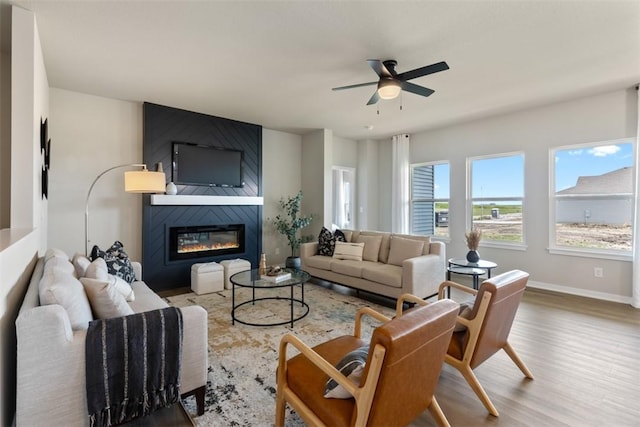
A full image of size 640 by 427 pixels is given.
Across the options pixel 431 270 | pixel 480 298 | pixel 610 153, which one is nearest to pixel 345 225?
pixel 431 270

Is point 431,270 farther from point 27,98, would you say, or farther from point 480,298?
point 27,98

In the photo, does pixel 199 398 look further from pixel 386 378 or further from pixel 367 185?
pixel 367 185

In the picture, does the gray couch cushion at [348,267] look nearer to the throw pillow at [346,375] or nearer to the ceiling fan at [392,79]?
the ceiling fan at [392,79]

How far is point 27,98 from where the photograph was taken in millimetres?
2389

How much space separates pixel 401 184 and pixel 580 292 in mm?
3302

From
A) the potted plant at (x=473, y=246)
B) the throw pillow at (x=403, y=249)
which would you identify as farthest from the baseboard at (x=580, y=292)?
the throw pillow at (x=403, y=249)

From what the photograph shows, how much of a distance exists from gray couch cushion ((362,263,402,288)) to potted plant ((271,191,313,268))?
2.03m

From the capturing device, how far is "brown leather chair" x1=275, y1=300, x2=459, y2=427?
44.3 inches

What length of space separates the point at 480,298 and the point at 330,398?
42.1 inches

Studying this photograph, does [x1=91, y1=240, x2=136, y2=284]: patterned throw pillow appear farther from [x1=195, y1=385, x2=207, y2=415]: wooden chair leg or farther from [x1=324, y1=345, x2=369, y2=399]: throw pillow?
[x1=324, y1=345, x2=369, y2=399]: throw pillow

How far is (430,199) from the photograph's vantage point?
6.05 metres

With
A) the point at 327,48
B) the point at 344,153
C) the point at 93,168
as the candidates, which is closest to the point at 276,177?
the point at 344,153

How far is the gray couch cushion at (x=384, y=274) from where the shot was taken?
11.9 feet

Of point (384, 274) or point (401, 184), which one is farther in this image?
point (401, 184)
